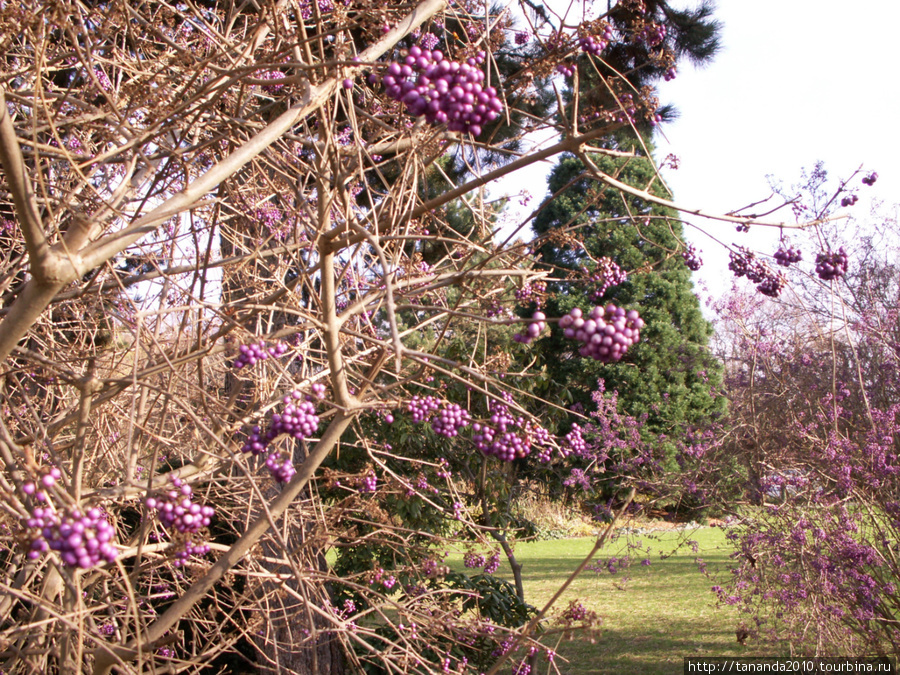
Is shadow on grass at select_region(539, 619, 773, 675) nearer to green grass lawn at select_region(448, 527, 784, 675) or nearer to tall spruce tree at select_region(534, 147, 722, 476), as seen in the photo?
green grass lawn at select_region(448, 527, 784, 675)

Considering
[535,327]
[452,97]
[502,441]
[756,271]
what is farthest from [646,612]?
[452,97]

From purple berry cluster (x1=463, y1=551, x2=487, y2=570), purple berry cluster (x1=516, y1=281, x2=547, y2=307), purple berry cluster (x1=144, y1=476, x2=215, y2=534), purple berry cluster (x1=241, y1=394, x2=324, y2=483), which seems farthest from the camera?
purple berry cluster (x1=463, y1=551, x2=487, y2=570)

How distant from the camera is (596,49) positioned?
2297 mm

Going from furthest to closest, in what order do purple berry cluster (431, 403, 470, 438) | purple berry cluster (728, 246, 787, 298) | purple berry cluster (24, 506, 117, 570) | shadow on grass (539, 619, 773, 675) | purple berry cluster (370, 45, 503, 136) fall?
shadow on grass (539, 619, 773, 675) < purple berry cluster (431, 403, 470, 438) < purple berry cluster (728, 246, 787, 298) < purple berry cluster (370, 45, 503, 136) < purple berry cluster (24, 506, 117, 570)

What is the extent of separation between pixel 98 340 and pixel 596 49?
4.50 m

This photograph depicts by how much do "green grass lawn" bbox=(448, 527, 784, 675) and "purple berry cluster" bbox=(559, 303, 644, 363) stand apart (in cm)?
438

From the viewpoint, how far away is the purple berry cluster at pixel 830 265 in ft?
7.41

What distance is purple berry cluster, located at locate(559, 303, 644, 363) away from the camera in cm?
134

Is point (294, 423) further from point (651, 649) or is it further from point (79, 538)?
point (651, 649)

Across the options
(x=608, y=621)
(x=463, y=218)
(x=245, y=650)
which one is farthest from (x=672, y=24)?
(x=608, y=621)

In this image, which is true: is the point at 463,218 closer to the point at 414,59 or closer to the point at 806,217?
the point at 806,217

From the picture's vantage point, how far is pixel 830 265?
2.28 meters

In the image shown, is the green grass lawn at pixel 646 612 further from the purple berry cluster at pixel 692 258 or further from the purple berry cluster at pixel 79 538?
the purple berry cluster at pixel 79 538

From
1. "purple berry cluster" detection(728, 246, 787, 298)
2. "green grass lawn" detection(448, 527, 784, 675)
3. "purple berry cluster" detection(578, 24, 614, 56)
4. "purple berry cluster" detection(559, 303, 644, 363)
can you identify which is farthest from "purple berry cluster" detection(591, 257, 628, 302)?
"green grass lawn" detection(448, 527, 784, 675)
